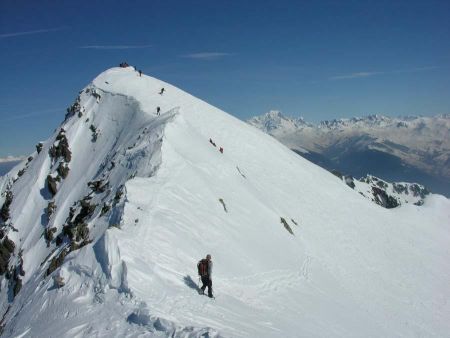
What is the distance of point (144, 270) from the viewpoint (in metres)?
18.4

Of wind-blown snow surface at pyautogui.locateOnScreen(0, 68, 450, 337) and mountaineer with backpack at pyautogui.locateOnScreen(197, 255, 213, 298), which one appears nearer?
wind-blown snow surface at pyautogui.locateOnScreen(0, 68, 450, 337)

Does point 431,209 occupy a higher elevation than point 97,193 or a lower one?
higher

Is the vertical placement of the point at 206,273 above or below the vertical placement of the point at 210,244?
below

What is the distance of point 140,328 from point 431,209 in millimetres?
73744

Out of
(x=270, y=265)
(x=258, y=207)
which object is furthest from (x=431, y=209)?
(x=270, y=265)

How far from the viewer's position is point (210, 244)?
82.3 feet

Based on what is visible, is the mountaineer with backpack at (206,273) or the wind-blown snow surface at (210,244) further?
the mountaineer with backpack at (206,273)

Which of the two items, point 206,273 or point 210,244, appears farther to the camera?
point 210,244

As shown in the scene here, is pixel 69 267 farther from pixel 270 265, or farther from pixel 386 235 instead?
pixel 386 235

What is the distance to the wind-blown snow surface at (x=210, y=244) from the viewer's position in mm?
17031

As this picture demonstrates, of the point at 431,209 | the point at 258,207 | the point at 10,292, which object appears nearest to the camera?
the point at 258,207

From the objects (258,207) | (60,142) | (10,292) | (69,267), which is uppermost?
(60,142)

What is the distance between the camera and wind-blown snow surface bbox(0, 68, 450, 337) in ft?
55.9

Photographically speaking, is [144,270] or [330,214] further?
[330,214]
